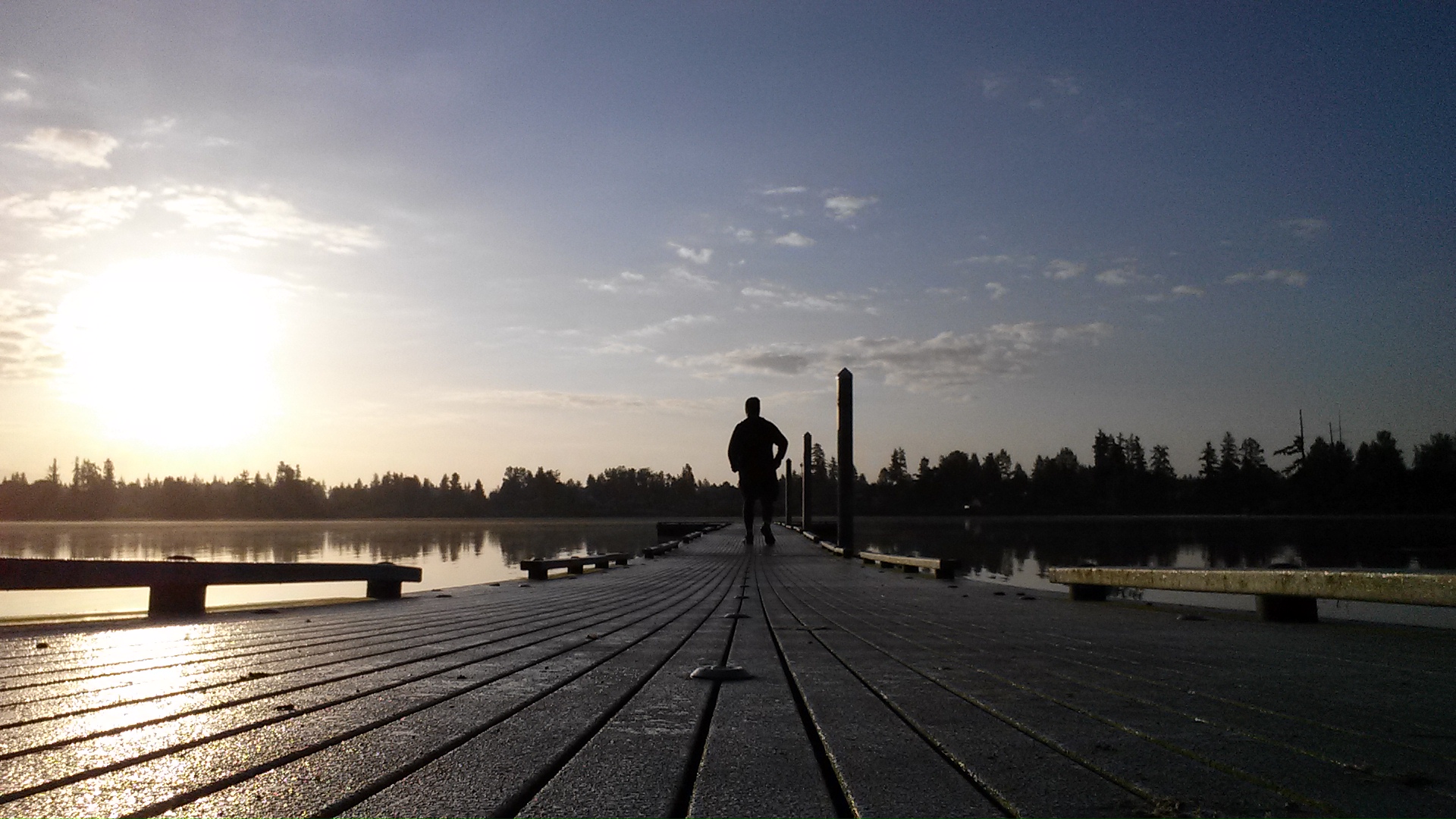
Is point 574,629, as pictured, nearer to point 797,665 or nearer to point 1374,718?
point 797,665

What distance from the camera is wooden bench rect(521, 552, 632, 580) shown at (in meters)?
9.53

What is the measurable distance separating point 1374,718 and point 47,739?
3199 mm

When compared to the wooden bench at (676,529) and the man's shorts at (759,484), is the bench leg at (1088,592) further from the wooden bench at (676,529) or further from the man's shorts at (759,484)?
the wooden bench at (676,529)

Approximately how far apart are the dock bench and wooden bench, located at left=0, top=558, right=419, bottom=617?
5396mm

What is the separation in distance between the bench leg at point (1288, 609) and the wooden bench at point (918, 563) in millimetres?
4287

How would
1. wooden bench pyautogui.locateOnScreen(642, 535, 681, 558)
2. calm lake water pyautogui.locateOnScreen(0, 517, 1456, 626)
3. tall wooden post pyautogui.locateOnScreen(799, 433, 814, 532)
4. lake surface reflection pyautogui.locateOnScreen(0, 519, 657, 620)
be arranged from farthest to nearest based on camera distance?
tall wooden post pyautogui.locateOnScreen(799, 433, 814, 532) → wooden bench pyautogui.locateOnScreen(642, 535, 681, 558) → lake surface reflection pyautogui.locateOnScreen(0, 519, 657, 620) → calm lake water pyautogui.locateOnScreen(0, 517, 1456, 626)

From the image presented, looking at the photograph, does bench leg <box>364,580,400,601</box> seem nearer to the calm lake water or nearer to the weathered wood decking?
the calm lake water

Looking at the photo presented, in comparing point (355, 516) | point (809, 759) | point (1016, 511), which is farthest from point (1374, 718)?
point (355, 516)

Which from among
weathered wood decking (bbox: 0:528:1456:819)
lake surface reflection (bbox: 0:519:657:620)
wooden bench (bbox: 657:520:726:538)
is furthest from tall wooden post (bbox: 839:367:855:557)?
wooden bench (bbox: 657:520:726:538)

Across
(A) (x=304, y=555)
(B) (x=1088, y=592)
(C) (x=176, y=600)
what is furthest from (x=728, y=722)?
(A) (x=304, y=555)

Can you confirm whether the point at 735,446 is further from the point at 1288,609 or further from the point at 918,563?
the point at 1288,609

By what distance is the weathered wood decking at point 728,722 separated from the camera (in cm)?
174

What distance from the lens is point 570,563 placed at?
409 inches

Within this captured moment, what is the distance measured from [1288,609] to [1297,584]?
17.2 inches
